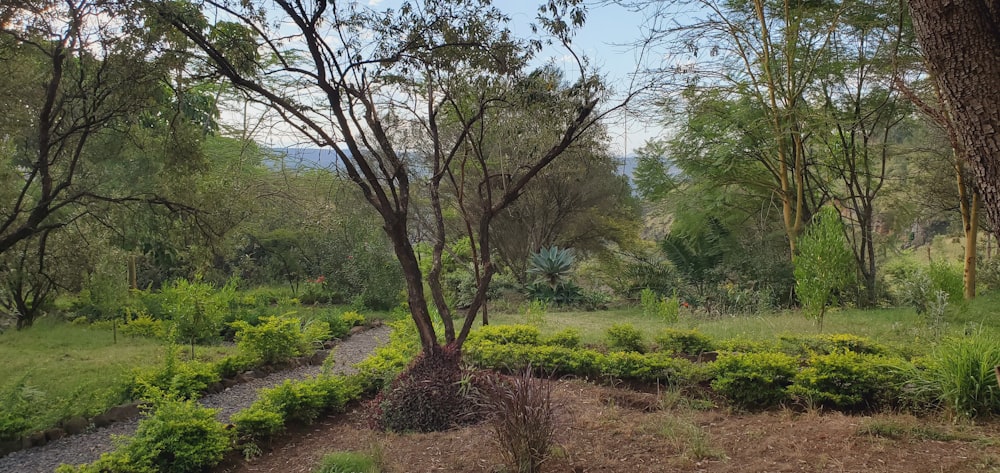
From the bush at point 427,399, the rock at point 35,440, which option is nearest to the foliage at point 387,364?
the bush at point 427,399

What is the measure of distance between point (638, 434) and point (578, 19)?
3236 millimetres

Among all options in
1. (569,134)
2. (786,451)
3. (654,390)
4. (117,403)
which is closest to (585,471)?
(786,451)

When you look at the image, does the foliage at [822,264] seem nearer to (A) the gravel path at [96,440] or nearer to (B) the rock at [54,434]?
(A) the gravel path at [96,440]

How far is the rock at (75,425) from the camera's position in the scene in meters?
4.98

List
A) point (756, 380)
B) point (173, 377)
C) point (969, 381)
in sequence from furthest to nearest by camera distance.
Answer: point (173, 377)
point (756, 380)
point (969, 381)

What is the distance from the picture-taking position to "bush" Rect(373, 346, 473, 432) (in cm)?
453

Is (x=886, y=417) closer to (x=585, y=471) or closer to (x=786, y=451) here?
(x=786, y=451)

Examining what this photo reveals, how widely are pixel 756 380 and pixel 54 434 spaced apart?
5662 mm

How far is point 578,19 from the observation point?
4.90 meters

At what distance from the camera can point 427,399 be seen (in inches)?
181

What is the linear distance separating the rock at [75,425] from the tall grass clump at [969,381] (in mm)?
6603

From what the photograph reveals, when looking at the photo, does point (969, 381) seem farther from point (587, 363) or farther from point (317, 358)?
point (317, 358)

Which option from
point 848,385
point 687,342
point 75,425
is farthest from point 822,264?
point 75,425

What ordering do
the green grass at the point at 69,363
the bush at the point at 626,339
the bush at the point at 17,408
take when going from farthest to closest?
the bush at the point at 626,339 → the green grass at the point at 69,363 → the bush at the point at 17,408
